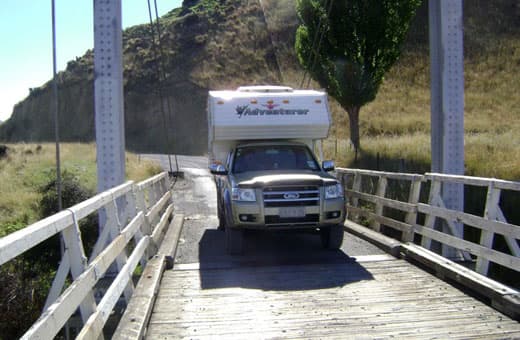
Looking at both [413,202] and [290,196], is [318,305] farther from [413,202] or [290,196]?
[413,202]

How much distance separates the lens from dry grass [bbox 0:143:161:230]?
19.9 meters

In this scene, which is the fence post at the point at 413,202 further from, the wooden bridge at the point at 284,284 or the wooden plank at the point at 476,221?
the wooden plank at the point at 476,221

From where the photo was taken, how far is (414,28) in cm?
6072

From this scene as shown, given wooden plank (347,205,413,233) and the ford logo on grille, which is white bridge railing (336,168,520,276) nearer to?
wooden plank (347,205,413,233)

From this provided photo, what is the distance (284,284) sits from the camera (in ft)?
24.1

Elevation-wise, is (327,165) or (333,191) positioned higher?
(327,165)

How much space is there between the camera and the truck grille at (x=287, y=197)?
8.71 meters

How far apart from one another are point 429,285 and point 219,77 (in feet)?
175

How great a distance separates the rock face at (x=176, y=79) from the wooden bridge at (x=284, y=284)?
42693 mm

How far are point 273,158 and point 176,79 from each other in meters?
51.2

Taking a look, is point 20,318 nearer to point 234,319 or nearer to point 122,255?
point 122,255

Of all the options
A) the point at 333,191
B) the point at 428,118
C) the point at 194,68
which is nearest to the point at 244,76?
the point at 194,68

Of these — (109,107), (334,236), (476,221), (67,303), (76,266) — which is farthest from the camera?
(334,236)

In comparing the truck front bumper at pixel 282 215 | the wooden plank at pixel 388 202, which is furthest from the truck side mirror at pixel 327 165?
the truck front bumper at pixel 282 215
